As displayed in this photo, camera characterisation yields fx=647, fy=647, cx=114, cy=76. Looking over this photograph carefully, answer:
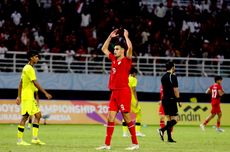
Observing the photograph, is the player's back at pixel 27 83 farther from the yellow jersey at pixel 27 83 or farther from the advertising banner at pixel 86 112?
the advertising banner at pixel 86 112

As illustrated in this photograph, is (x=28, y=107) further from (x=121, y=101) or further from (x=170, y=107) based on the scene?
(x=170, y=107)

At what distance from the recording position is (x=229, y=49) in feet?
127

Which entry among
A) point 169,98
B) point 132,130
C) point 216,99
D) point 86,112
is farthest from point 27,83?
point 86,112

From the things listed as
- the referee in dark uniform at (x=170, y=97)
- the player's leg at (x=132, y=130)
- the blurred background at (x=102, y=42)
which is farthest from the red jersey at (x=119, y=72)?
the blurred background at (x=102, y=42)

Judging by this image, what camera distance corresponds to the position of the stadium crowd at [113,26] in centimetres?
3541

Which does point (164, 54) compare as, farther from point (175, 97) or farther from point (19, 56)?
point (175, 97)

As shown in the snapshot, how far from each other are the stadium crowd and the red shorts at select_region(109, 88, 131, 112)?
740 inches

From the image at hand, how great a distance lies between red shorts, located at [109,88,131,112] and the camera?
16.2 meters

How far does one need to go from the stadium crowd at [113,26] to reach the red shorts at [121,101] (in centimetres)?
1879

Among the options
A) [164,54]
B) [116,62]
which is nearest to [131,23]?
[164,54]

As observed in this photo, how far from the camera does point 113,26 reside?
3700 cm

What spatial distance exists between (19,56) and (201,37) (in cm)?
1110

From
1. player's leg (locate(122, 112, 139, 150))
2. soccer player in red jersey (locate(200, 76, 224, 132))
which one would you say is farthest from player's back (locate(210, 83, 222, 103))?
player's leg (locate(122, 112, 139, 150))

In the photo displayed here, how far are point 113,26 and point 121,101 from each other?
2107cm
